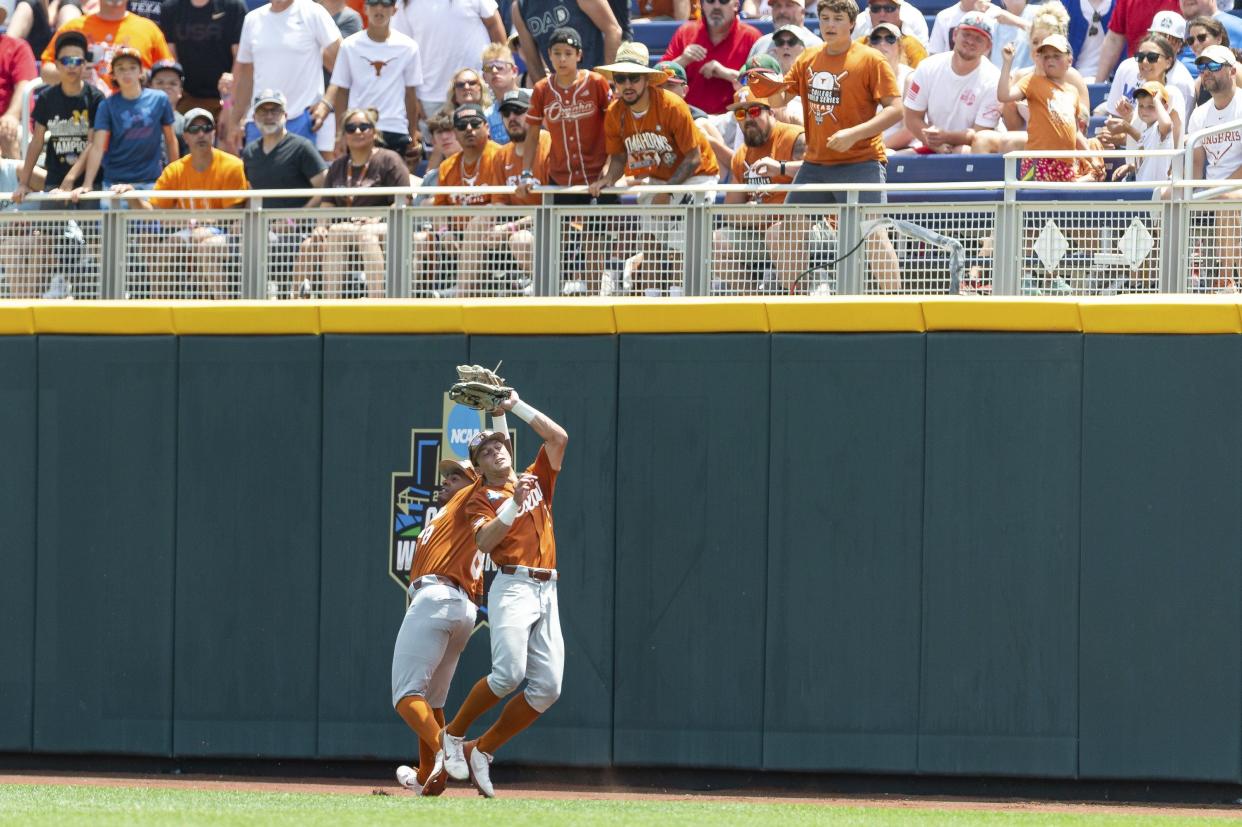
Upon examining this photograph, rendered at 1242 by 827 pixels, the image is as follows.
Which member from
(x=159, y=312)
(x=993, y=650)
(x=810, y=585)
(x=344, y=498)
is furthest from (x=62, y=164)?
(x=993, y=650)

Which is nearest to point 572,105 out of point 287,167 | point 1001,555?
point 287,167

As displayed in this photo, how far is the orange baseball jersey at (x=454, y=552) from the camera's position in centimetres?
985

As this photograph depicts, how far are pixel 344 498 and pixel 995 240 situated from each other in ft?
13.4

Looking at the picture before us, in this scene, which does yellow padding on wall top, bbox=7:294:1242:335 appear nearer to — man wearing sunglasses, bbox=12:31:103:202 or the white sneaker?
man wearing sunglasses, bbox=12:31:103:202

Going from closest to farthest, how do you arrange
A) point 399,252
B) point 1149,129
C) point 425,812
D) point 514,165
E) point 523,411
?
point 425,812 → point 523,411 → point 399,252 → point 1149,129 → point 514,165

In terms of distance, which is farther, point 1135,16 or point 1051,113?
point 1135,16

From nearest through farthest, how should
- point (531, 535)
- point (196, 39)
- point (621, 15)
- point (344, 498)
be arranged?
point (531, 535), point (344, 498), point (621, 15), point (196, 39)

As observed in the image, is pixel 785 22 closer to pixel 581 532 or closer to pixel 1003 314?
pixel 1003 314

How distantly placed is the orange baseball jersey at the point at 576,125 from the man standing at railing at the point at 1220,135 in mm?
3496

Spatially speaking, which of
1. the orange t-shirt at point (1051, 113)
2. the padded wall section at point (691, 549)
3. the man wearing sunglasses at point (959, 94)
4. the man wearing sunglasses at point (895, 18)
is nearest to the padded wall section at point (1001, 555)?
the padded wall section at point (691, 549)

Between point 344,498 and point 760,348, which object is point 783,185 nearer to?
point 760,348

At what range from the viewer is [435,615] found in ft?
32.1

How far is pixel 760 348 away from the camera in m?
11.0

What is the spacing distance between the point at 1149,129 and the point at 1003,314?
1914 mm
